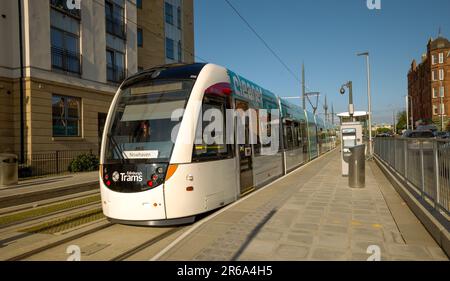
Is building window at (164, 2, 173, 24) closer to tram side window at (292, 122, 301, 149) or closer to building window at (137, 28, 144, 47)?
building window at (137, 28, 144, 47)

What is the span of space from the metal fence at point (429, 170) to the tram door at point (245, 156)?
12.0ft

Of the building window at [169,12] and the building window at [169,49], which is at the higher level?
the building window at [169,12]

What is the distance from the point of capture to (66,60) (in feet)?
62.5

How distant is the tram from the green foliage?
39.8 feet

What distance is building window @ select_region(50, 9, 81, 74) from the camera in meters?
18.4

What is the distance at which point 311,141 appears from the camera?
2048 centimetres

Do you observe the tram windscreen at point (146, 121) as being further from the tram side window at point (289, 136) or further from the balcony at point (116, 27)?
the balcony at point (116, 27)

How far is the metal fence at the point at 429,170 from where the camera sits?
16.0 feet

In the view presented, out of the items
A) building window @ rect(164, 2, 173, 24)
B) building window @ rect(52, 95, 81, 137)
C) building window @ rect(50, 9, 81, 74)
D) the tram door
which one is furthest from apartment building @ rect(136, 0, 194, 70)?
the tram door

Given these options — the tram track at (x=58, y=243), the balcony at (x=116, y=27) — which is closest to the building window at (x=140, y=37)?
the balcony at (x=116, y=27)

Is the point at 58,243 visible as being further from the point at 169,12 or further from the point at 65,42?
the point at 169,12
